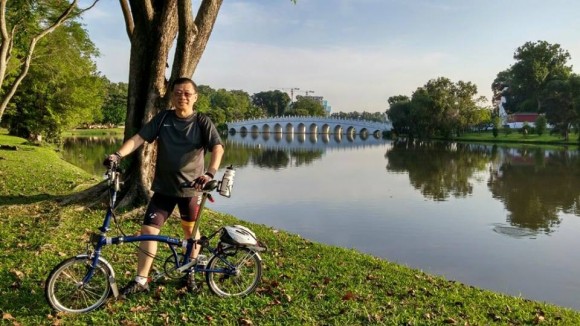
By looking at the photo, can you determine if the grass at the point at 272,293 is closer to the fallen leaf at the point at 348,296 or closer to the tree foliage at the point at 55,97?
the fallen leaf at the point at 348,296

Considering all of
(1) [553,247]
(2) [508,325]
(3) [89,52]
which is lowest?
(1) [553,247]

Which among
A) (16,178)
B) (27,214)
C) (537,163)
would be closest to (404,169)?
(537,163)

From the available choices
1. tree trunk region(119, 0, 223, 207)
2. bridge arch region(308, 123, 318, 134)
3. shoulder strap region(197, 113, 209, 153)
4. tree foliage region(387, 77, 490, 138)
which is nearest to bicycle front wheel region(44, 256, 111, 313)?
shoulder strap region(197, 113, 209, 153)

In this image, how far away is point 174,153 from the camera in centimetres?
379

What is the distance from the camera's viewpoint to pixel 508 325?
4.39 metres

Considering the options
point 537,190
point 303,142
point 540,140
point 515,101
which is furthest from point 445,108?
point 537,190

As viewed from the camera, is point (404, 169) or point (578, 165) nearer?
point (404, 169)

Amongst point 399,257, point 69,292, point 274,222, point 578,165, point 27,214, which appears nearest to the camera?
point 69,292

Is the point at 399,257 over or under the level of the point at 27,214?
under

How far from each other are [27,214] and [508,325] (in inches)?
248

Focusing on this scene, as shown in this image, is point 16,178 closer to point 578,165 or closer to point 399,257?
point 399,257

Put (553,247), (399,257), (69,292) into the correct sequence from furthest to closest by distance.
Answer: (553,247) < (399,257) < (69,292)

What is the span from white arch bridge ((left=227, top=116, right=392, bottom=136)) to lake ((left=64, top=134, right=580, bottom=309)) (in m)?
68.5

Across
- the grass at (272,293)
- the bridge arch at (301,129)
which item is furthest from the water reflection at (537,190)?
the bridge arch at (301,129)
